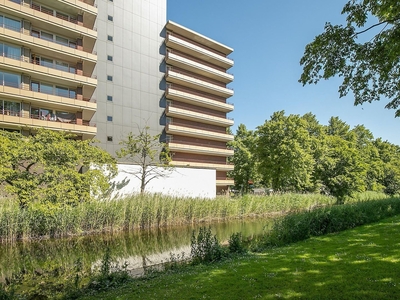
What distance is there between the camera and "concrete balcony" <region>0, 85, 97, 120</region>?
68.2 ft

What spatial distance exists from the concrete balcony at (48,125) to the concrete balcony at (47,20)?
8.69 meters

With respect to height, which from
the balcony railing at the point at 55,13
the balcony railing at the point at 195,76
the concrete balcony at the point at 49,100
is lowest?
the concrete balcony at the point at 49,100

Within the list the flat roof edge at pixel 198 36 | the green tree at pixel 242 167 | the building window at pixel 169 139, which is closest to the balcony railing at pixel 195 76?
the flat roof edge at pixel 198 36

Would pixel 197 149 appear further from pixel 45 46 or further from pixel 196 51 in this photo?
pixel 45 46

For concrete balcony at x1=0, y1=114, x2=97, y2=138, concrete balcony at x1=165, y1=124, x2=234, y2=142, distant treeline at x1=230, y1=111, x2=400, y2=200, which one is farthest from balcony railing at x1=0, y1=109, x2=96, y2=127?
distant treeline at x1=230, y1=111, x2=400, y2=200

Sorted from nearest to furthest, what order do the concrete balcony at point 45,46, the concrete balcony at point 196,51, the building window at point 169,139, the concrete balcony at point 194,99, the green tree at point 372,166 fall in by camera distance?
the concrete balcony at point 45,46 → the building window at point 169,139 → the concrete balcony at point 194,99 → the concrete balcony at point 196,51 → the green tree at point 372,166

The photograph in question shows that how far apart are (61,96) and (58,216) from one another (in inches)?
586

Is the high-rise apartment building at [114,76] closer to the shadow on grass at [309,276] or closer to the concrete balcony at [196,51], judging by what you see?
the concrete balcony at [196,51]

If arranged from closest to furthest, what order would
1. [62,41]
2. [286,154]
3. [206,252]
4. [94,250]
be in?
[206,252], [94,250], [62,41], [286,154]

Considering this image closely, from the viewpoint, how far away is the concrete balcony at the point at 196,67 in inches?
1291

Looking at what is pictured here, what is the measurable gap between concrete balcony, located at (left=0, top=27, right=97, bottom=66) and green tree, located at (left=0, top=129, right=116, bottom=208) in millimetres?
10502

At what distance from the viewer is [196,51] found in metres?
35.4

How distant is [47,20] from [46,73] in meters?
4.71

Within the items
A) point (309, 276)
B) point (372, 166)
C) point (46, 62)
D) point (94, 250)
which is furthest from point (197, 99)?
point (309, 276)
